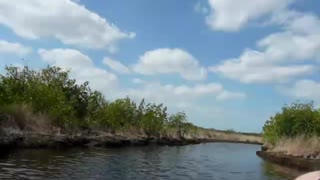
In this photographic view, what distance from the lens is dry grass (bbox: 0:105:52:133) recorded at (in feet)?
154

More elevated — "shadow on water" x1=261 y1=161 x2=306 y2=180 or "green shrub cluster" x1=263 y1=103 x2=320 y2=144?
"green shrub cluster" x1=263 y1=103 x2=320 y2=144

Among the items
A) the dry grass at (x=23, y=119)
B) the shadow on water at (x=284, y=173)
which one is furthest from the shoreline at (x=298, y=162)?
the dry grass at (x=23, y=119)

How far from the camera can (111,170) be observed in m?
32.3

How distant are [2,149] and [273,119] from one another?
39.6 metres

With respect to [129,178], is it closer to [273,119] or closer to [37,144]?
[37,144]

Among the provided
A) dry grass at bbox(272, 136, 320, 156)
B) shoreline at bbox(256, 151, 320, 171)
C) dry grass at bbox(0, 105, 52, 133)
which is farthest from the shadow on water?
dry grass at bbox(0, 105, 52, 133)

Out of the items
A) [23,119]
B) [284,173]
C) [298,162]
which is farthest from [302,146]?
[23,119]

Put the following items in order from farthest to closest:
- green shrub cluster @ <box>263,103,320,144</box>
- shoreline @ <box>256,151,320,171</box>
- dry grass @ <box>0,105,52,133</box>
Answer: green shrub cluster @ <box>263,103,320,144</box> → dry grass @ <box>0,105,52,133</box> → shoreline @ <box>256,151,320,171</box>

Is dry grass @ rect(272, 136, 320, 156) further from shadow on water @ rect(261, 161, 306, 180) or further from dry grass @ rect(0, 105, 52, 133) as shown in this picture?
dry grass @ rect(0, 105, 52, 133)

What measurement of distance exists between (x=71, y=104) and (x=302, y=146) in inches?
1406

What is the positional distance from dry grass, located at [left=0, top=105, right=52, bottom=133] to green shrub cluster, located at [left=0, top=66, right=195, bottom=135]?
5.35 feet

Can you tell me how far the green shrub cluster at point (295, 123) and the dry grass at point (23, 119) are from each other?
30455 mm

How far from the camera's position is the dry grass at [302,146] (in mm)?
49031

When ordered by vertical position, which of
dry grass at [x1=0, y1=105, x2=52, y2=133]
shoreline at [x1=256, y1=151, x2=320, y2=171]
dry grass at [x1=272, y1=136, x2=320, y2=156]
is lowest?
shoreline at [x1=256, y1=151, x2=320, y2=171]
